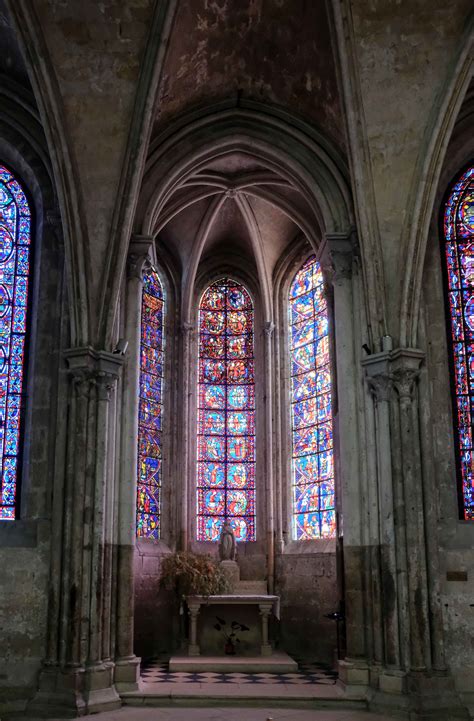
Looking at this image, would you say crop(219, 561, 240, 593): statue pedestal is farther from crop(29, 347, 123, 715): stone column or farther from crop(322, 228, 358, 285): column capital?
crop(322, 228, 358, 285): column capital

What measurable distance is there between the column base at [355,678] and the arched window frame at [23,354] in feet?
16.3

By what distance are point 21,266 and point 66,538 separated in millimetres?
4391

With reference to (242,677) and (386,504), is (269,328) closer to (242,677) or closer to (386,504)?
(386,504)

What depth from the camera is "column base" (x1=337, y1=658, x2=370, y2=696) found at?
10.9 m

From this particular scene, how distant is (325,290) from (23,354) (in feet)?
16.8

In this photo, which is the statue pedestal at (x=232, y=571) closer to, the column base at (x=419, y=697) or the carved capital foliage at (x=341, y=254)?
the column base at (x=419, y=697)

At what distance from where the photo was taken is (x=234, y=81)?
13.5 m

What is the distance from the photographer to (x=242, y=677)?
12.5 m

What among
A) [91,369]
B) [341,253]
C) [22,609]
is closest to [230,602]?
[22,609]

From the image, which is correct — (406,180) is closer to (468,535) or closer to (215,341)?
(468,535)

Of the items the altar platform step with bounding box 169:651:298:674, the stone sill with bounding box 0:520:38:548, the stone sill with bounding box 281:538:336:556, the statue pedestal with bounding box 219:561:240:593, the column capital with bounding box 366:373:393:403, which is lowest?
the altar platform step with bounding box 169:651:298:674

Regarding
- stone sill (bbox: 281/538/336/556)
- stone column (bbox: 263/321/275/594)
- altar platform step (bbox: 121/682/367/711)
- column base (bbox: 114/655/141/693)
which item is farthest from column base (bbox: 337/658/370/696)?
stone column (bbox: 263/321/275/594)

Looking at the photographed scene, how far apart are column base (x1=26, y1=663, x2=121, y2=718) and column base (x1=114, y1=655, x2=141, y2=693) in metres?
0.32

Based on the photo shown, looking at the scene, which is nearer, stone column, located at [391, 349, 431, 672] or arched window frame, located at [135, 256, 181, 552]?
stone column, located at [391, 349, 431, 672]
